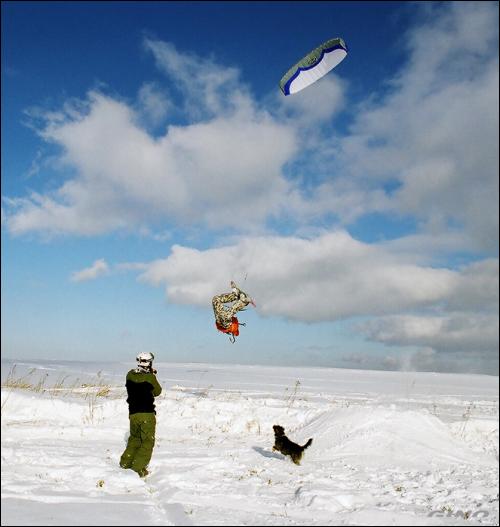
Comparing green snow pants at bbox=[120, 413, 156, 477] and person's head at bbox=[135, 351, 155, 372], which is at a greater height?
person's head at bbox=[135, 351, 155, 372]

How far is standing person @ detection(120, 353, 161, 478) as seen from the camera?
8836 mm

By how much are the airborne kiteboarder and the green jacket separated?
4639 millimetres

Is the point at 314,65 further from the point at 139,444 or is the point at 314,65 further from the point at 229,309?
the point at 139,444

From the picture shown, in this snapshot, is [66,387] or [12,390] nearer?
[12,390]

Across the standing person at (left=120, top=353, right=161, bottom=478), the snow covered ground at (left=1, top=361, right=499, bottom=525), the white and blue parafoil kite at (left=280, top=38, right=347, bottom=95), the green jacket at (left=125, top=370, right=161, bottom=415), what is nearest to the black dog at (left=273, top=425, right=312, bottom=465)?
the snow covered ground at (left=1, top=361, right=499, bottom=525)

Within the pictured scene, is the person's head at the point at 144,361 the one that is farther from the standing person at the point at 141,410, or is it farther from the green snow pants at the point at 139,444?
the green snow pants at the point at 139,444

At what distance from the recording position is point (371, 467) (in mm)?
9906

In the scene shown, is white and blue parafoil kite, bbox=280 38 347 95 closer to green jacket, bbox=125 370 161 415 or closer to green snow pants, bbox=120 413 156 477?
green jacket, bbox=125 370 161 415

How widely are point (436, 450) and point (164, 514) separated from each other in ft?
25.1

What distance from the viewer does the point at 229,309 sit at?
13.7 metres

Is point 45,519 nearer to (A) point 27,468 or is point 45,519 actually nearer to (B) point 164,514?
(B) point 164,514

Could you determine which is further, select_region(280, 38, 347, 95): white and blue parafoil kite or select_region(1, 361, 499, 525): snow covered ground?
select_region(280, 38, 347, 95): white and blue parafoil kite

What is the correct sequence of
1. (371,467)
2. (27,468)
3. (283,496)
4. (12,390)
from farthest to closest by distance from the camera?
(12,390) → (371,467) → (27,468) → (283,496)

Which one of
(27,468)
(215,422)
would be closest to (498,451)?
(215,422)
